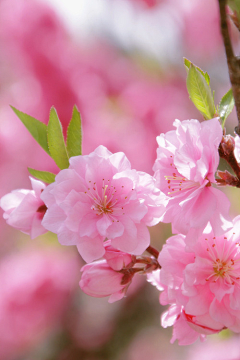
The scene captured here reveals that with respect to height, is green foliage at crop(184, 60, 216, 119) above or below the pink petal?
above

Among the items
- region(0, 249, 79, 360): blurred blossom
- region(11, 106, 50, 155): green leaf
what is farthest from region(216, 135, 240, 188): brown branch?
region(0, 249, 79, 360): blurred blossom

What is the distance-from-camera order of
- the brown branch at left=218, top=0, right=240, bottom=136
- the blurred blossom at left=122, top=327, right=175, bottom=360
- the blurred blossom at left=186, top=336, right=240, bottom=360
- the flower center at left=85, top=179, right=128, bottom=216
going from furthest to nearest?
1. the blurred blossom at left=122, top=327, right=175, bottom=360
2. the blurred blossom at left=186, top=336, right=240, bottom=360
3. the flower center at left=85, top=179, right=128, bottom=216
4. the brown branch at left=218, top=0, right=240, bottom=136

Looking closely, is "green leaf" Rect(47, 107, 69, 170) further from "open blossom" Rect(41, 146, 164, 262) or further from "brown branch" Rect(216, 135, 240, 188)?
"brown branch" Rect(216, 135, 240, 188)

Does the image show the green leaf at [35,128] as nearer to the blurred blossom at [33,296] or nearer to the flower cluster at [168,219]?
the flower cluster at [168,219]

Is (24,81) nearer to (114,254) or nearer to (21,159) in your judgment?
(21,159)

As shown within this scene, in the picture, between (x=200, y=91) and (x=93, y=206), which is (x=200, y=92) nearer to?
(x=200, y=91)

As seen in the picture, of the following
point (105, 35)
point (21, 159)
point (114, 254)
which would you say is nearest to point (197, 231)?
point (114, 254)

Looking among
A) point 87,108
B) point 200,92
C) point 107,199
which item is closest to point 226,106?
point 200,92

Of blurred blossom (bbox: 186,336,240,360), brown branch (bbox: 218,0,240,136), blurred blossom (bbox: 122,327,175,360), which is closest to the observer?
brown branch (bbox: 218,0,240,136)
